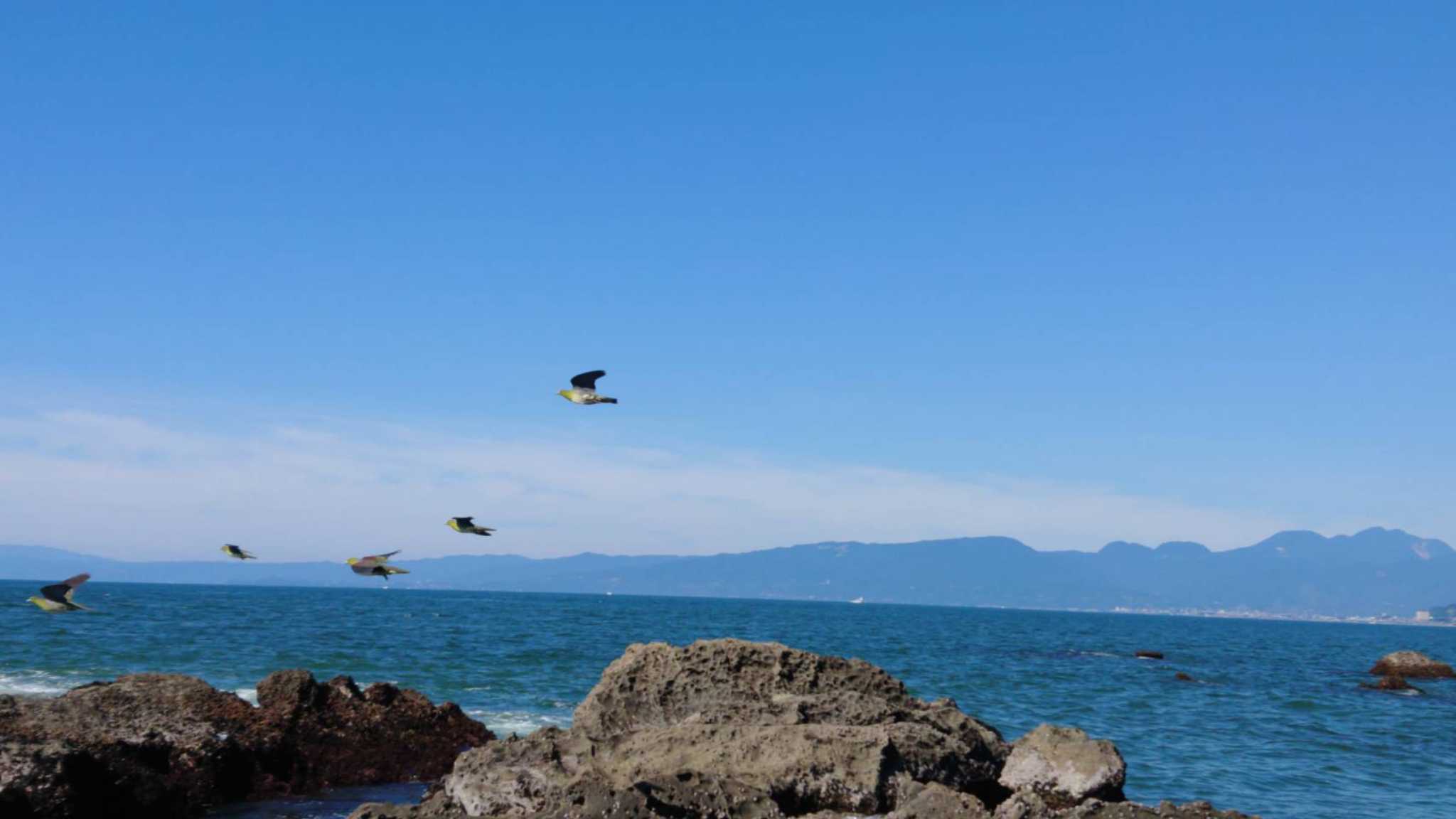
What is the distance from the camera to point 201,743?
13.1 metres

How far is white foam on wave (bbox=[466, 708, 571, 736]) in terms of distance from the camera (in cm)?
1975

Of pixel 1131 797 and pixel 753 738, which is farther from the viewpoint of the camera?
pixel 1131 797

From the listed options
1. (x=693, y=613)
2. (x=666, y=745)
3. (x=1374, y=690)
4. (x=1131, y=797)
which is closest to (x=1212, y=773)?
(x=1131, y=797)

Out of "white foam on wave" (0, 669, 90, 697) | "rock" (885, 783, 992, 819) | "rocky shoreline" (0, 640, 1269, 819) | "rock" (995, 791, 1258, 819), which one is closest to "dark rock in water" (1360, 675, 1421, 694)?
"rocky shoreline" (0, 640, 1269, 819)

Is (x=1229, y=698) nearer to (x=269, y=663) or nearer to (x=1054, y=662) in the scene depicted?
(x=1054, y=662)

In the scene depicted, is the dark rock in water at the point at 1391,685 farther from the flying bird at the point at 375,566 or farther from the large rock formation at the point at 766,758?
the flying bird at the point at 375,566

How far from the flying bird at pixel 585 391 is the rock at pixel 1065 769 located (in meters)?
5.92

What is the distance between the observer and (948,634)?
78188mm

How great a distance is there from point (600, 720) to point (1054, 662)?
40.2m

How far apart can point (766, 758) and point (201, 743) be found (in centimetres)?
659

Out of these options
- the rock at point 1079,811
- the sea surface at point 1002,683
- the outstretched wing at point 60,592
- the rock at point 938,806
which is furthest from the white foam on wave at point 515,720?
the rock at point 1079,811

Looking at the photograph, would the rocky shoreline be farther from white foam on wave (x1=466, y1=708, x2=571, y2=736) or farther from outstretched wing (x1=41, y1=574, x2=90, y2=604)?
white foam on wave (x1=466, y1=708, x2=571, y2=736)

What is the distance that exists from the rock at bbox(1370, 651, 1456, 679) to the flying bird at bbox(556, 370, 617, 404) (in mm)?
49829

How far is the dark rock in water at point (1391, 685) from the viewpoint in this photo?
42500 mm
